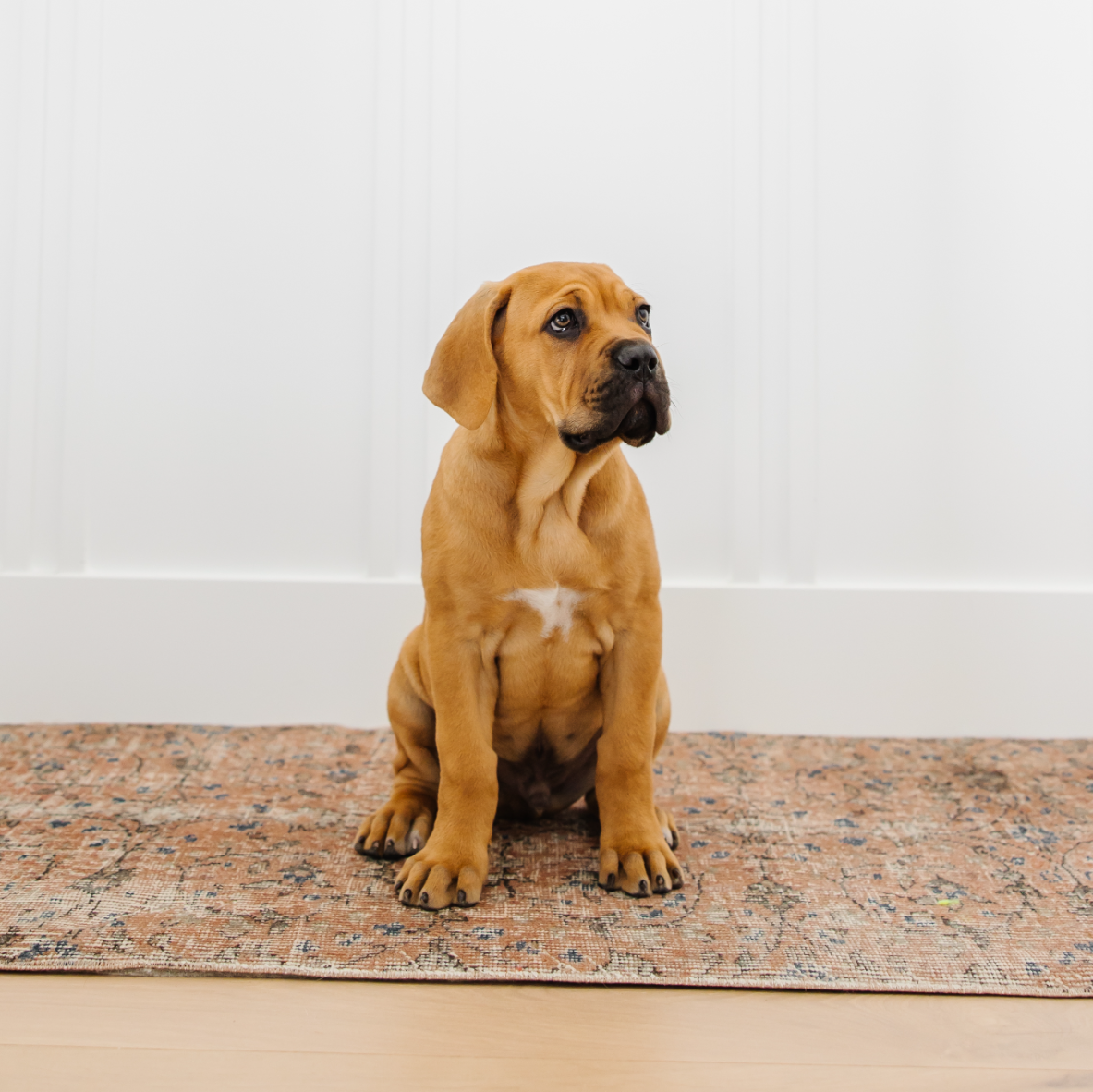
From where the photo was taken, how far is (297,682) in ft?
11.7

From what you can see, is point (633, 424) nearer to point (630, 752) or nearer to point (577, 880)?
point (630, 752)

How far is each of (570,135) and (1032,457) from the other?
87.7 inches

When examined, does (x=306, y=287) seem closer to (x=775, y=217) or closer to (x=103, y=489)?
(x=103, y=489)

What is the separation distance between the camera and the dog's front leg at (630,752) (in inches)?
80.7

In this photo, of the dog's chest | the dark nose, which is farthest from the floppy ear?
the dog's chest

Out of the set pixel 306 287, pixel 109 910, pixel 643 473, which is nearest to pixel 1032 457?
pixel 643 473

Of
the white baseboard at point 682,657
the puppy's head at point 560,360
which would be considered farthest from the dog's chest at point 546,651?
the white baseboard at point 682,657

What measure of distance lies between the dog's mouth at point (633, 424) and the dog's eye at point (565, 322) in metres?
0.23

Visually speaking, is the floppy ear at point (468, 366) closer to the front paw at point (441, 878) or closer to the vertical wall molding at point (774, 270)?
the front paw at point (441, 878)

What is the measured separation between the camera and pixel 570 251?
362 centimetres

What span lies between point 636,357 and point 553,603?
57 cm

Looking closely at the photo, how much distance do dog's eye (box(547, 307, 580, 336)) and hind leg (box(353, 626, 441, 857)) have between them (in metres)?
0.85

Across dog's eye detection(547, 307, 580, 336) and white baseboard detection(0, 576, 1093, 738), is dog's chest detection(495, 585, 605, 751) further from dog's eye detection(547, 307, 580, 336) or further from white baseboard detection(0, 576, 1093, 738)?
white baseboard detection(0, 576, 1093, 738)

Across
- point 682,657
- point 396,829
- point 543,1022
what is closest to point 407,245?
point 682,657
